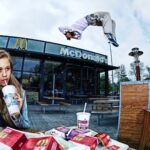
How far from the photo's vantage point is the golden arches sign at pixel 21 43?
14.9m

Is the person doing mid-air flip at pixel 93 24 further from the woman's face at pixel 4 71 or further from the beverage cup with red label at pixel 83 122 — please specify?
the beverage cup with red label at pixel 83 122

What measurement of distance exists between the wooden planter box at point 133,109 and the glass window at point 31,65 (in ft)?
40.5

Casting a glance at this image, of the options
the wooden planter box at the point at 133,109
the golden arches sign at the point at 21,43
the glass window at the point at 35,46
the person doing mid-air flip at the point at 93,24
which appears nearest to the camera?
the wooden planter box at the point at 133,109

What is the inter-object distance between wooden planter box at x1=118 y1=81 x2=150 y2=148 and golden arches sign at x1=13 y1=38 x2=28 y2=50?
12038 mm

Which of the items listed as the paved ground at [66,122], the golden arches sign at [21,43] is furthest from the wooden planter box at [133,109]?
the golden arches sign at [21,43]

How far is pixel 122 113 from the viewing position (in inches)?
151

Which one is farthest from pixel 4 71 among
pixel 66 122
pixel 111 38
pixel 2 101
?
pixel 66 122

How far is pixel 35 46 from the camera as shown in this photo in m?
15.6

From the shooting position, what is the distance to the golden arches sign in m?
14.9

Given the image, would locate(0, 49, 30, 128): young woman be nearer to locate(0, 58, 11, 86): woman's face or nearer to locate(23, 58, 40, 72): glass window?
locate(0, 58, 11, 86): woman's face

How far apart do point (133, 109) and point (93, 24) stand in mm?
1569

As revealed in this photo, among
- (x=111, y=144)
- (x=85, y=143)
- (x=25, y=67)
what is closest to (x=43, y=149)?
(x=85, y=143)

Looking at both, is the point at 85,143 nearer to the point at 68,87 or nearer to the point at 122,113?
the point at 122,113

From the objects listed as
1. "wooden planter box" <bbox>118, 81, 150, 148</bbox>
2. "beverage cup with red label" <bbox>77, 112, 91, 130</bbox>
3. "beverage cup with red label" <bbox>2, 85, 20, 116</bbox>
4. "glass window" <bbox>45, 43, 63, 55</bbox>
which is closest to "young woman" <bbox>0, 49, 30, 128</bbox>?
"beverage cup with red label" <bbox>2, 85, 20, 116</bbox>
